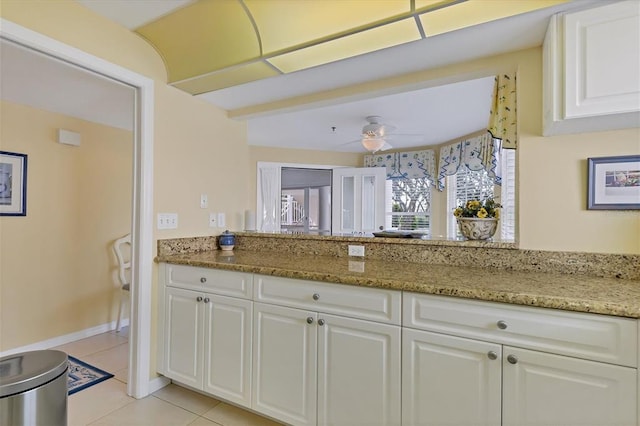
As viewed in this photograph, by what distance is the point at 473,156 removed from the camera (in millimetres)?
4031

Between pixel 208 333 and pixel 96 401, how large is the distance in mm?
905

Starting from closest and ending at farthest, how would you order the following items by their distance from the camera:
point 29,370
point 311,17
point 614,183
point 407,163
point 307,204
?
point 29,370 → point 614,183 → point 311,17 → point 407,163 → point 307,204

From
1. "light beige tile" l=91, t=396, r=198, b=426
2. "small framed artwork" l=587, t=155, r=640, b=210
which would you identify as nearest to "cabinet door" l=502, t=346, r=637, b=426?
"small framed artwork" l=587, t=155, r=640, b=210

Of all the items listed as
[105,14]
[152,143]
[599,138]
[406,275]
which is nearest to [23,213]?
[152,143]

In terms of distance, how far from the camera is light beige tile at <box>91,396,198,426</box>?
1806 millimetres

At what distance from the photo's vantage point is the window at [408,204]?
5.00 m

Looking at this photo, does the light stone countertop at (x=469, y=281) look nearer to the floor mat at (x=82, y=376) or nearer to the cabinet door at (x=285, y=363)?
the cabinet door at (x=285, y=363)

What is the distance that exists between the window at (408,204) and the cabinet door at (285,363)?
378cm

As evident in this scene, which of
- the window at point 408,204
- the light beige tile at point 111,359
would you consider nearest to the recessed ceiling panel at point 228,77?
the light beige tile at point 111,359

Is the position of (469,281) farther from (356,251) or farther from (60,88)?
(60,88)

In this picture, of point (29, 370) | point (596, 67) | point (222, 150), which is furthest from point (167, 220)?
point (596, 67)

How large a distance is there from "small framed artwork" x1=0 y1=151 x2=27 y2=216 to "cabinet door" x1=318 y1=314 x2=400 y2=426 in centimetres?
282

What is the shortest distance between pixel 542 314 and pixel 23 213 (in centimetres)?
370

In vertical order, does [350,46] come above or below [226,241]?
above
